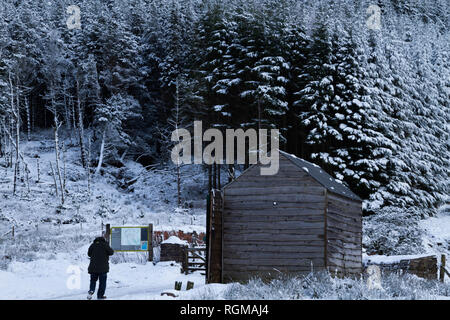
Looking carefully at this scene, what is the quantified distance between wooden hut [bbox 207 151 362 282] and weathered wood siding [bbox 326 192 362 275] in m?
0.04

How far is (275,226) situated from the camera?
18.2 m

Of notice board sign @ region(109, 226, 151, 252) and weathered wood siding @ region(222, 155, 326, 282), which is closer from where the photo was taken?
weathered wood siding @ region(222, 155, 326, 282)

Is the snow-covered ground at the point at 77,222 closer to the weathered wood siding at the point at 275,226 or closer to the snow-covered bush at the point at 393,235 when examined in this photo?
the weathered wood siding at the point at 275,226

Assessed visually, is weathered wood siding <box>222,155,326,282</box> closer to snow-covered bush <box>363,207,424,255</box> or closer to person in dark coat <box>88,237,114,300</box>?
person in dark coat <box>88,237,114,300</box>

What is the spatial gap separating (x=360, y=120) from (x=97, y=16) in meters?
34.1

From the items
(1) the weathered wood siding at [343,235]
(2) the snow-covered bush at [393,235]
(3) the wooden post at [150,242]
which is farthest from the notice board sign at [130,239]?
(2) the snow-covered bush at [393,235]

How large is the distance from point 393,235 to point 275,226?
14.1 meters

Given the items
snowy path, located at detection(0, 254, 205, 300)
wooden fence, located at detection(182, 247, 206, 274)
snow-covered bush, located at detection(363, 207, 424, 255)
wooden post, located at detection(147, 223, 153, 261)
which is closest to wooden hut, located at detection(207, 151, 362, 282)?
snowy path, located at detection(0, 254, 205, 300)

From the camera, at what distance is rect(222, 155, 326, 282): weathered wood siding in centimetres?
1795

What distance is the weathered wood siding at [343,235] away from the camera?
1825 centimetres

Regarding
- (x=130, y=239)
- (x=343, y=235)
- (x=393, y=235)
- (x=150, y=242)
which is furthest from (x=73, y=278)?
(x=393, y=235)

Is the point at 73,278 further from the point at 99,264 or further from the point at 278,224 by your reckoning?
the point at 278,224

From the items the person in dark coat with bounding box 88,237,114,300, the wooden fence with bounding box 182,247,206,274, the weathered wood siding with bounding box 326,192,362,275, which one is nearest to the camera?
the person in dark coat with bounding box 88,237,114,300
